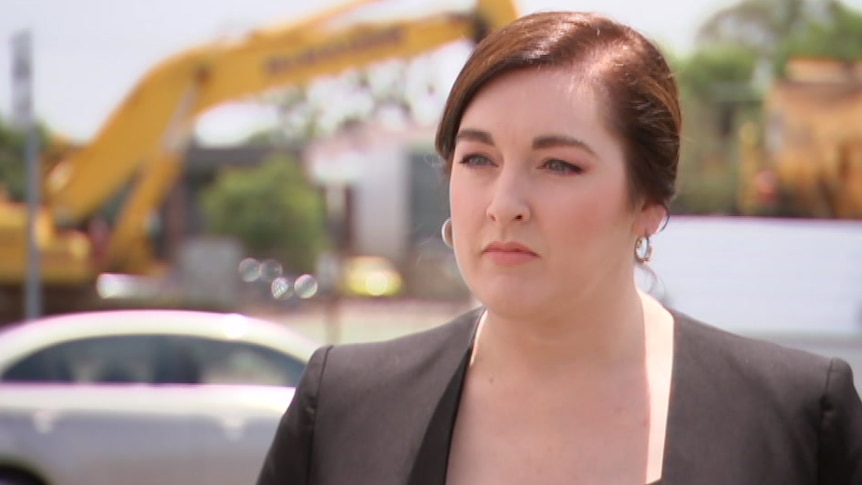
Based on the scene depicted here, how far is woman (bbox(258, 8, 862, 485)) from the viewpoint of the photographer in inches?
59.6

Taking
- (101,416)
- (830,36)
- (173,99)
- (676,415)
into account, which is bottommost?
(101,416)

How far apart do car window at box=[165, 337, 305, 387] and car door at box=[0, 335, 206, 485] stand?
0.59 feet

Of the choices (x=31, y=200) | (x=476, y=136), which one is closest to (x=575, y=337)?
(x=476, y=136)

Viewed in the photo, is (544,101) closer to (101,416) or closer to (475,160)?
(475,160)

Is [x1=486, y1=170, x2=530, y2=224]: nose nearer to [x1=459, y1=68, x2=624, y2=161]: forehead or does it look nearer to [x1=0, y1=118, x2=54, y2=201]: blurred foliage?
[x1=459, y1=68, x2=624, y2=161]: forehead

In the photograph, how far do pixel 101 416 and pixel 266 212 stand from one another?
4117cm

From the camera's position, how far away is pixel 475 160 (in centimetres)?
156

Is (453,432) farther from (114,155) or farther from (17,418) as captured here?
(114,155)

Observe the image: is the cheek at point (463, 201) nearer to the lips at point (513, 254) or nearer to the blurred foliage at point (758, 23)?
the lips at point (513, 254)

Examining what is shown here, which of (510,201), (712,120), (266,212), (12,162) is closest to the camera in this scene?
(510,201)

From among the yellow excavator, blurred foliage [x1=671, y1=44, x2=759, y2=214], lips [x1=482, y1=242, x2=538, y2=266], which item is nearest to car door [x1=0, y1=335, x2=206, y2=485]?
blurred foliage [x1=671, y1=44, x2=759, y2=214]

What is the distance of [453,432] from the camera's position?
162cm

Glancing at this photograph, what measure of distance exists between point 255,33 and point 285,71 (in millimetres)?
800

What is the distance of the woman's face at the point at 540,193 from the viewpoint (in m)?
1.51
